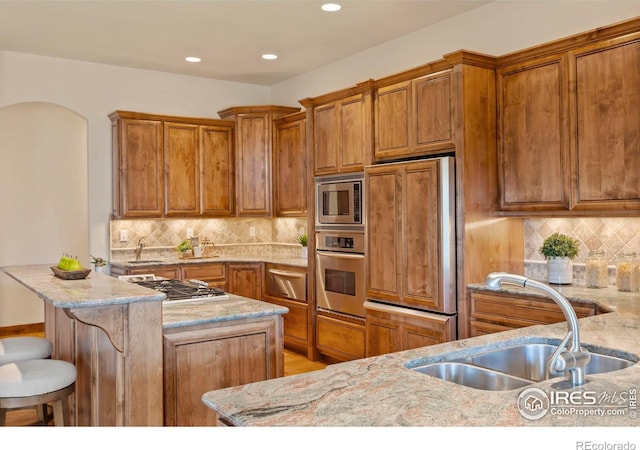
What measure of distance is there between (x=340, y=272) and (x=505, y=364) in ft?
9.65

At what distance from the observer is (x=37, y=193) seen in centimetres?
715

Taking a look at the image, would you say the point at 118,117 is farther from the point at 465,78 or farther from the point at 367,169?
the point at 465,78

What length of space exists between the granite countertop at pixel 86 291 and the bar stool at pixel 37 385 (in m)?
0.38

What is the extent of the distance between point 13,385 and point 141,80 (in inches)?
172

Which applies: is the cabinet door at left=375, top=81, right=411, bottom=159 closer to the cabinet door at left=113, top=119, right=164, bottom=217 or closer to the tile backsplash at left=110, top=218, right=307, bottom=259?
the tile backsplash at left=110, top=218, right=307, bottom=259

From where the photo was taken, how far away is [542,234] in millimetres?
4035

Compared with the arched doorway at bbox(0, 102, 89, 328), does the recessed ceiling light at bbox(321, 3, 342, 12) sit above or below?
above

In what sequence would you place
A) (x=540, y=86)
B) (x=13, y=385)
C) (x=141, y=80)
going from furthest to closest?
(x=141, y=80), (x=540, y=86), (x=13, y=385)

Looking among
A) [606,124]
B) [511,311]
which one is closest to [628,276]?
[511,311]

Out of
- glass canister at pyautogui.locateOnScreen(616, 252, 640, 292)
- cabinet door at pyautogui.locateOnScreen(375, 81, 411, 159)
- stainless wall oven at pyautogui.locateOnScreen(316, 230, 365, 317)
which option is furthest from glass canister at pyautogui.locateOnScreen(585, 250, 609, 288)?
stainless wall oven at pyautogui.locateOnScreen(316, 230, 365, 317)

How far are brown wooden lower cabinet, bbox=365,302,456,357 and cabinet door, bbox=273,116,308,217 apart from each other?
185 cm

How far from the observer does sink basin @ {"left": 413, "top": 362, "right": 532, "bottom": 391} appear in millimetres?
1782

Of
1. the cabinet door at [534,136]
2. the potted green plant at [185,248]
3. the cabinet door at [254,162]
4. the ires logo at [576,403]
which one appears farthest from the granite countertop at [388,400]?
the cabinet door at [254,162]
